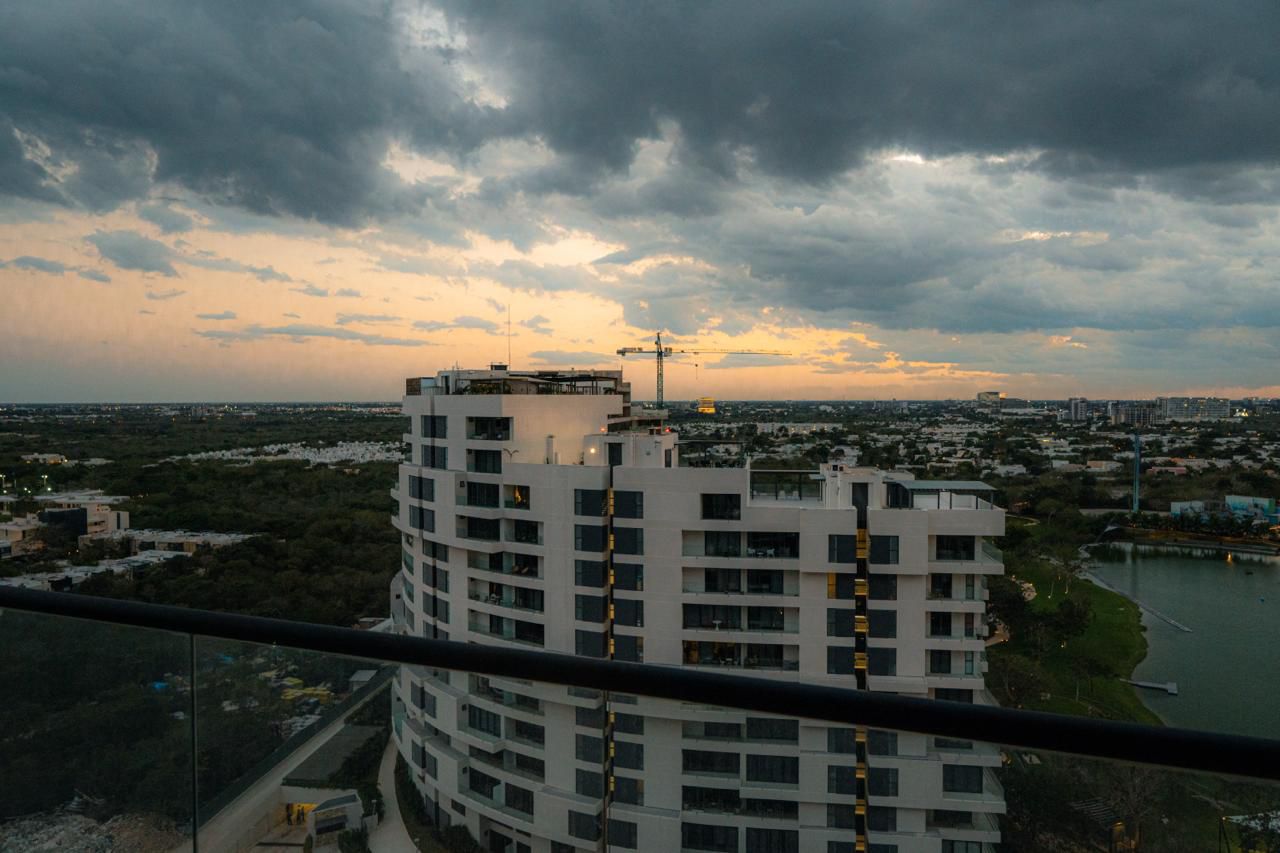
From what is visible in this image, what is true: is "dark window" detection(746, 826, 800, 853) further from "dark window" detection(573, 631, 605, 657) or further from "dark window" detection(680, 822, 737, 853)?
"dark window" detection(573, 631, 605, 657)

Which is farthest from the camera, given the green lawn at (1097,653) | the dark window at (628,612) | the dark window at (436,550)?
the green lawn at (1097,653)

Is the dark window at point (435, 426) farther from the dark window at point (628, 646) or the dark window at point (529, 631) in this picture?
the dark window at point (628, 646)

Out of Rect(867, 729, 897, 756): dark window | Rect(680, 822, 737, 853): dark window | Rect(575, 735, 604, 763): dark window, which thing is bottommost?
Rect(680, 822, 737, 853): dark window

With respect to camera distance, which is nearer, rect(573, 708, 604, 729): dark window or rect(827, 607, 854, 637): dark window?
rect(573, 708, 604, 729): dark window

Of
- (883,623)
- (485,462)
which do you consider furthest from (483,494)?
(883,623)

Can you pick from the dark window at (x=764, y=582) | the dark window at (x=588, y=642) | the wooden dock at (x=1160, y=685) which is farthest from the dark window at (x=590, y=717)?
the wooden dock at (x=1160, y=685)

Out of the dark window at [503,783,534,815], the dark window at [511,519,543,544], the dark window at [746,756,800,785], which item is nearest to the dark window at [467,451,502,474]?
the dark window at [511,519,543,544]

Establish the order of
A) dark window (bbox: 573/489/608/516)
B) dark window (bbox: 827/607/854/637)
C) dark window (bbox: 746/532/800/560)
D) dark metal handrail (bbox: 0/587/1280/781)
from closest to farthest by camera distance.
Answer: dark metal handrail (bbox: 0/587/1280/781) < dark window (bbox: 827/607/854/637) < dark window (bbox: 746/532/800/560) < dark window (bbox: 573/489/608/516)

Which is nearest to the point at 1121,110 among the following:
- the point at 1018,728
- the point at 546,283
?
the point at 546,283
